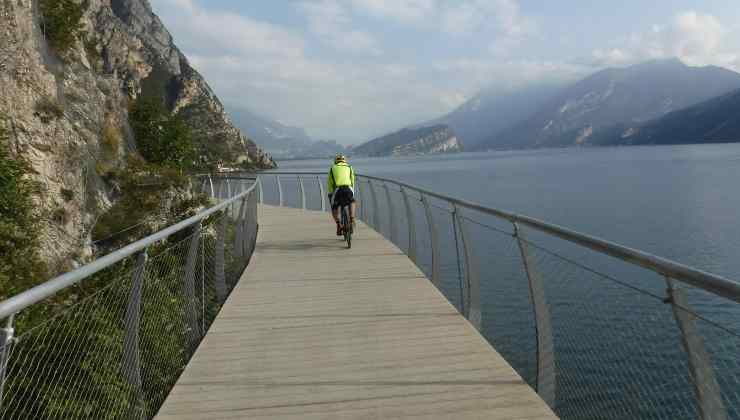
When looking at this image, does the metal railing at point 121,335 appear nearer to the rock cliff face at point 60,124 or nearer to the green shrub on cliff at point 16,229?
the green shrub on cliff at point 16,229

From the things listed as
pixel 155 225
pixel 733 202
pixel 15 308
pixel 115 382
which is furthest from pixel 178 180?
pixel 733 202

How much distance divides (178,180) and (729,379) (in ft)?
75.9

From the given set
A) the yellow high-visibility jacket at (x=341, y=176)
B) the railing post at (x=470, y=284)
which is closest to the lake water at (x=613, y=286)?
the railing post at (x=470, y=284)

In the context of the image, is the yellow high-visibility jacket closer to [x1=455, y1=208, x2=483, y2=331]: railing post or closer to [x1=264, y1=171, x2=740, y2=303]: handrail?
[x1=455, y1=208, x2=483, y2=331]: railing post

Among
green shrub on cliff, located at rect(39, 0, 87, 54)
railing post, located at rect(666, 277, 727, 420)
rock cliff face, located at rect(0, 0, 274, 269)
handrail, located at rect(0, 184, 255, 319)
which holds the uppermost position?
green shrub on cliff, located at rect(39, 0, 87, 54)

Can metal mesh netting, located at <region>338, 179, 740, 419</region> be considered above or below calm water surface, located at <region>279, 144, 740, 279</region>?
above

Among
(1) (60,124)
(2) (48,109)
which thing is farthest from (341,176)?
(1) (60,124)

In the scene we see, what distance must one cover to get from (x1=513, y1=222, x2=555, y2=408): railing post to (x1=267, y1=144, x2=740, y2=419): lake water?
196 mm

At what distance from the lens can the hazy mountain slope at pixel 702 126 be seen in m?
161

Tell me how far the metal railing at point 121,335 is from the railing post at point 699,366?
2.40 m

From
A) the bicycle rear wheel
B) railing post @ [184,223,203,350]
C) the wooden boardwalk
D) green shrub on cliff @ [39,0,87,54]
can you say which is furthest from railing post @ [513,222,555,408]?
green shrub on cliff @ [39,0,87,54]

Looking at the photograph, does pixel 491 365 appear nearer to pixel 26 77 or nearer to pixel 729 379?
pixel 729 379

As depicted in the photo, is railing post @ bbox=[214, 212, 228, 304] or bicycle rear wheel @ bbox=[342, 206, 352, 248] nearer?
railing post @ bbox=[214, 212, 228, 304]

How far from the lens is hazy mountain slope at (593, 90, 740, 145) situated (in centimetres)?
16075
